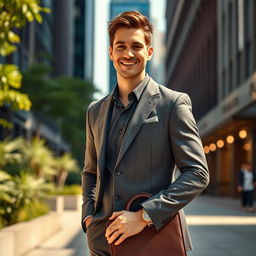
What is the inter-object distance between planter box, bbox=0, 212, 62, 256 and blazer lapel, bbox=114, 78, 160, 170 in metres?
6.81

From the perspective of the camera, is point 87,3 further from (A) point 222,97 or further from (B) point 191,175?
(B) point 191,175

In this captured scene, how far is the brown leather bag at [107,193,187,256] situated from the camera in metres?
2.65

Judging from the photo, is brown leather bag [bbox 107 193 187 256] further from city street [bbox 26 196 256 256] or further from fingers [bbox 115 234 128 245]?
city street [bbox 26 196 256 256]

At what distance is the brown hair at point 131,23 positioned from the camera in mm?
2869

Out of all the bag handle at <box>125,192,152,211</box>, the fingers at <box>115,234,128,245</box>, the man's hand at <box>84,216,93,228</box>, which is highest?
the bag handle at <box>125,192,152,211</box>

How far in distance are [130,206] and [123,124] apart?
0.40 metres

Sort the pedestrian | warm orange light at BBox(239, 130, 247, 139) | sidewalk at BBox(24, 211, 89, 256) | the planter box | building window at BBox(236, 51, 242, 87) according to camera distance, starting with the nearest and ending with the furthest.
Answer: the planter box → sidewalk at BBox(24, 211, 89, 256) → the pedestrian → building window at BBox(236, 51, 242, 87) → warm orange light at BBox(239, 130, 247, 139)

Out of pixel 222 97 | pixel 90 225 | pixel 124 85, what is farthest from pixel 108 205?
pixel 222 97

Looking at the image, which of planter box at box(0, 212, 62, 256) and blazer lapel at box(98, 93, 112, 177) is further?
planter box at box(0, 212, 62, 256)

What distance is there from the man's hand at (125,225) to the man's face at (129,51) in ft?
2.28

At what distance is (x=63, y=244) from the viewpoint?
42.6ft

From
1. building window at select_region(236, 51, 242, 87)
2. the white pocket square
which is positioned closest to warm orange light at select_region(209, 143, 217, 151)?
building window at select_region(236, 51, 242, 87)

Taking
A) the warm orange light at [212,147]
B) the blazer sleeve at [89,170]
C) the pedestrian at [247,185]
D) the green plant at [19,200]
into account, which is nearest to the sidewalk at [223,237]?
the green plant at [19,200]

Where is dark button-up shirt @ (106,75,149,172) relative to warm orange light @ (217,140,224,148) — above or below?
above
